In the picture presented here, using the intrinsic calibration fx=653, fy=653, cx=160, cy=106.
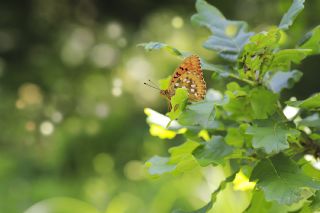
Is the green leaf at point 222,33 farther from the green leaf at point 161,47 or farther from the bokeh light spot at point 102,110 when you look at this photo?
the bokeh light spot at point 102,110

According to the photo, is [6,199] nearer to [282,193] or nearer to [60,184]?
[60,184]

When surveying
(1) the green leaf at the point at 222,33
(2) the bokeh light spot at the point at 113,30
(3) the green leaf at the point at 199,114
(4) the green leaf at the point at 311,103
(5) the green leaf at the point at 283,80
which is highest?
(2) the bokeh light spot at the point at 113,30

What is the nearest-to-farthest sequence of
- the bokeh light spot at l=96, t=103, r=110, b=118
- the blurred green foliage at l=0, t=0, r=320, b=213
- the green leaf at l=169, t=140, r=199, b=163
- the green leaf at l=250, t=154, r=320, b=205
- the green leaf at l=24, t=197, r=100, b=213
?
1. the green leaf at l=250, t=154, r=320, b=205
2. the green leaf at l=169, t=140, r=199, b=163
3. the green leaf at l=24, t=197, r=100, b=213
4. the blurred green foliage at l=0, t=0, r=320, b=213
5. the bokeh light spot at l=96, t=103, r=110, b=118

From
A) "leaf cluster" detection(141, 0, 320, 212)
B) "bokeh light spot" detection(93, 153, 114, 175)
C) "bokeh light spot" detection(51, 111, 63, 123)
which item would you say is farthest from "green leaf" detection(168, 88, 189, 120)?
"bokeh light spot" detection(51, 111, 63, 123)

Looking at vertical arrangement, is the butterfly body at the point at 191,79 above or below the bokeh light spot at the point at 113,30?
below

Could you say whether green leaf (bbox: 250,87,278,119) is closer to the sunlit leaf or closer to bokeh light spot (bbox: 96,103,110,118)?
the sunlit leaf

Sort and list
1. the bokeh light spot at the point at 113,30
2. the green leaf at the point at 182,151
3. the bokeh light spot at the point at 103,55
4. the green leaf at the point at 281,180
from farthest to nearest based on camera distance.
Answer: the bokeh light spot at the point at 113,30 → the bokeh light spot at the point at 103,55 → the green leaf at the point at 182,151 → the green leaf at the point at 281,180

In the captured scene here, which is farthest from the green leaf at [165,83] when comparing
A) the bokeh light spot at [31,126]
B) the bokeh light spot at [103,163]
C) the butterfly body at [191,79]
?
the bokeh light spot at [31,126]
